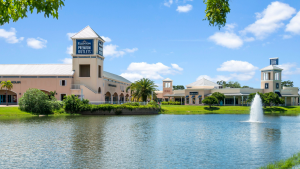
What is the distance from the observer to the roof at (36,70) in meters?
66.1

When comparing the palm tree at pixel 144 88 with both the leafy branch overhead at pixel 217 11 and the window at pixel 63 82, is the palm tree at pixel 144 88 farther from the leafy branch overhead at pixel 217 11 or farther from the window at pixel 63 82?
the leafy branch overhead at pixel 217 11

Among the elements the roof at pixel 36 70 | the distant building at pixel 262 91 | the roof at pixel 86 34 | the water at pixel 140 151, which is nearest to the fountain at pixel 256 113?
the water at pixel 140 151

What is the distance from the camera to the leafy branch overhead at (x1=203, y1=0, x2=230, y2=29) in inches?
366

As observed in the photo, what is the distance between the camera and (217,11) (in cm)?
934

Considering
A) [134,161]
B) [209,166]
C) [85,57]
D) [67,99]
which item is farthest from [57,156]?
[85,57]

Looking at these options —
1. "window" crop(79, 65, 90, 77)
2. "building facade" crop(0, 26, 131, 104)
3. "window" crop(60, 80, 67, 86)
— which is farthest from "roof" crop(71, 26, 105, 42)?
"window" crop(60, 80, 67, 86)

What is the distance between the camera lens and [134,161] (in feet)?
51.5

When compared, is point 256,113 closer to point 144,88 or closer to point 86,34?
point 144,88

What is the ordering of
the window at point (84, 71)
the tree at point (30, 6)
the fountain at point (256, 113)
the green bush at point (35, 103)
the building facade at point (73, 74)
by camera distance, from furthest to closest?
the window at point (84, 71) → the building facade at point (73, 74) → the green bush at point (35, 103) → the fountain at point (256, 113) → the tree at point (30, 6)

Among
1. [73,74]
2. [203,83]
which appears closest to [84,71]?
[73,74]

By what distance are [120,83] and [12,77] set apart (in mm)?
30928

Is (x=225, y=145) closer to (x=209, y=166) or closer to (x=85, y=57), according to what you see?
(x=209, y=166)

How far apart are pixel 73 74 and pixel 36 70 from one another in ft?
31.1

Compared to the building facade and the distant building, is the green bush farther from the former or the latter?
the distant building
